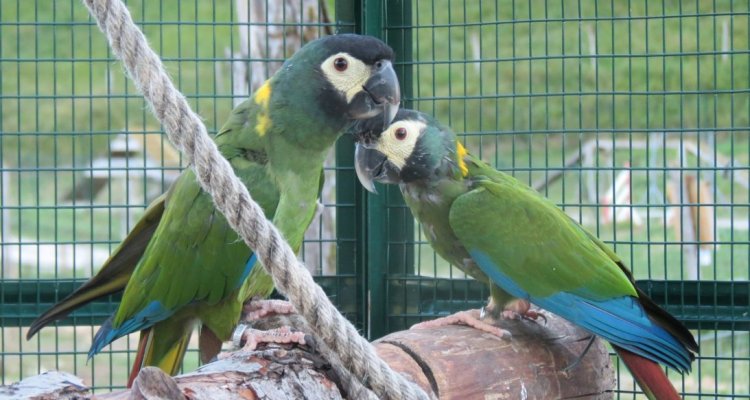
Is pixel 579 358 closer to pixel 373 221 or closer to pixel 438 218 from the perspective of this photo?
pixel 438 218

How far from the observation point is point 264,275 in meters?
2.22

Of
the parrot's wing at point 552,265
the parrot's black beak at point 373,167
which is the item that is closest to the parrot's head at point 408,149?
the parrot's black beak at point 373,167

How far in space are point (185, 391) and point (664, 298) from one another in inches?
74.1

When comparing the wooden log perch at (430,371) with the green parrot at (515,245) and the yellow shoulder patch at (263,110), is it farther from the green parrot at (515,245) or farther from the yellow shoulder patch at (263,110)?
the yellow shoulder patch at (263,110)

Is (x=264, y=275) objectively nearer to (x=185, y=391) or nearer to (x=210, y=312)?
(x=210, y=312)

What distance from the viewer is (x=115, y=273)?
2.34 meters

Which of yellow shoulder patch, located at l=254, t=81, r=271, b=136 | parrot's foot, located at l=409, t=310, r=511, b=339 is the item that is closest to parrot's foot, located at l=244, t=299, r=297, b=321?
parrot's foot, located at l=409, t=310, r=511, b=339

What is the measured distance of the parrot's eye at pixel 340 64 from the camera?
219 cm

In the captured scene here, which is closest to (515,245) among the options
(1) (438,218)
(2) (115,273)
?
(1) (438,218)

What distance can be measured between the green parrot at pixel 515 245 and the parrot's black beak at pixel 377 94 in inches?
5.5

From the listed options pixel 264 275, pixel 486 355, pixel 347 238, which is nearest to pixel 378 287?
pixel 347 238

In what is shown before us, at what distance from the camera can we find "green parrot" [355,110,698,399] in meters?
2.12

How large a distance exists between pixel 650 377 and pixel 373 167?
2.83ft

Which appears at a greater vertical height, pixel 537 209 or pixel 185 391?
pixel 537 209
